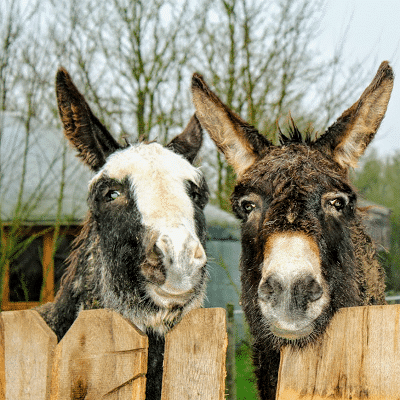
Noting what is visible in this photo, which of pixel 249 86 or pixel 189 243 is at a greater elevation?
pixel 249 86

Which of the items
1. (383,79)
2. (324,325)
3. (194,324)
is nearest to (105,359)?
(194,324)

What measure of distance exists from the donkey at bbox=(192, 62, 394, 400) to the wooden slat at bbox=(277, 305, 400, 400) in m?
0.11

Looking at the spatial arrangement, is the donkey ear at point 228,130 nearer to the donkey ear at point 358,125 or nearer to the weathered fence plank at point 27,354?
the donkey ear at point 358,125

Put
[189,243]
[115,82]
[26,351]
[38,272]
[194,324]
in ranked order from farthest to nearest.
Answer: [38,272]
[115,82]
[189,243]
[26,351]
[194,324]

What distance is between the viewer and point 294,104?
28.4ft

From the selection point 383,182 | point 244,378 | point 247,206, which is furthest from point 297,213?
point 383,182

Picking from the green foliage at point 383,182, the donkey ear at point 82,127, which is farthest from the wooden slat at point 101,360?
the green foliage at point 383,182

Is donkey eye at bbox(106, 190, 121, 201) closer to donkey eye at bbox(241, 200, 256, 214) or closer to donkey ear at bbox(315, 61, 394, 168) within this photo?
donkey eye at bbox(241, 200, 256, 214)

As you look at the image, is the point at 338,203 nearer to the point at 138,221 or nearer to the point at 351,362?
the point at 351,362

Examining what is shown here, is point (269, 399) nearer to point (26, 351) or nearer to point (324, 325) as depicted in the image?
point (324, 325)

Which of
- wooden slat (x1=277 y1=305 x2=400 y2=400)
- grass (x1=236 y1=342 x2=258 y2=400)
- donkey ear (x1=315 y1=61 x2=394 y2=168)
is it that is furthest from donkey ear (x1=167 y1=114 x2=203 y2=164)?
grass (x1=236 y1=342 x2=258 y2=400)

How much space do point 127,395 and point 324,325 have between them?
2.98 ft

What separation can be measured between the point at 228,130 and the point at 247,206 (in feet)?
2.05

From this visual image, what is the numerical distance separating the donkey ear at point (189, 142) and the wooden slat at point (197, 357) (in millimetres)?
1930
